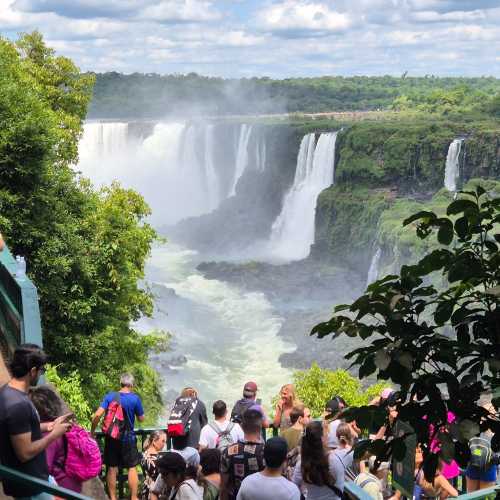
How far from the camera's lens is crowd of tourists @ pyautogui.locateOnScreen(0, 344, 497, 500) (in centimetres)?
424

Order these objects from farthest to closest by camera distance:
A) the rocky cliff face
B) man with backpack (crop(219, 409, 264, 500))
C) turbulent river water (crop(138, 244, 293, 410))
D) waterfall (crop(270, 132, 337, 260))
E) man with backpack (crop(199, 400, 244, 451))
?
waterfall (crop(270, 132, 337, 260)) → the rocky cliff face → turbulent river water (crop(138, 244, 293, 410)) → man with backpack (crop(199, 400, 244, 451)) → man with backpack (crop(219, 409, 264, 500))

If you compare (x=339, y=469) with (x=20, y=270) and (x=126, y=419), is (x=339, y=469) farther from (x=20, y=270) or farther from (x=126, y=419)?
(x=20, y=270)

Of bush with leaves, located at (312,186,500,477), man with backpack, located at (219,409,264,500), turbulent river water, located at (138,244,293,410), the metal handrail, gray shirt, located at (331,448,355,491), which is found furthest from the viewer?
turbulent river water, located at (138,244,293,410)

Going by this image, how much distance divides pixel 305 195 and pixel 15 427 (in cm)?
4884

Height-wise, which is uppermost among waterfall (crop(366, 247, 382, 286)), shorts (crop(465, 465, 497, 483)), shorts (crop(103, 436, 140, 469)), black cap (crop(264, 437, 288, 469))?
black cap (crop(264, 437, 288, 469))

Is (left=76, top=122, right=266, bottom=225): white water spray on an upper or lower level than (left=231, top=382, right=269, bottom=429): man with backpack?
lower

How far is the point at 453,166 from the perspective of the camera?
46.4 metres

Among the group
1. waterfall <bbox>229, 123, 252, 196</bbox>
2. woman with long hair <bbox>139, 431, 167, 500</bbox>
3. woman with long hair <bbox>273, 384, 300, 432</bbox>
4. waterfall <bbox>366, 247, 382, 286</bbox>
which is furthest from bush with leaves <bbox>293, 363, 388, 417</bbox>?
waterfall <bbox>229, 123, 252, 196</bbox>

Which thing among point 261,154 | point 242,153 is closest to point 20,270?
point 261,154

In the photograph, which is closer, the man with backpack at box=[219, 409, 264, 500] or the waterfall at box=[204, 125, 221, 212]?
the man with backpack at box=[219, 409, 264, 500]

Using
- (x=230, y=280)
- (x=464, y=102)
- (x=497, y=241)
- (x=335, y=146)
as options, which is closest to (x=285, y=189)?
(x=335, y=146)

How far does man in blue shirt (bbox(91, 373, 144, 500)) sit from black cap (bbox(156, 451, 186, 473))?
182cm

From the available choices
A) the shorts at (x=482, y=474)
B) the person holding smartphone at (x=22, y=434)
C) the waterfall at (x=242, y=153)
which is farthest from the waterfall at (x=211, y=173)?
the person holding smartphone at (x=22, y=434)

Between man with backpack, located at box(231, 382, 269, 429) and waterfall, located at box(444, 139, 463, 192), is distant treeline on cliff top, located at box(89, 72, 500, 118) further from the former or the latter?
man with backpack, located at box(231, 382, 269, 429)
